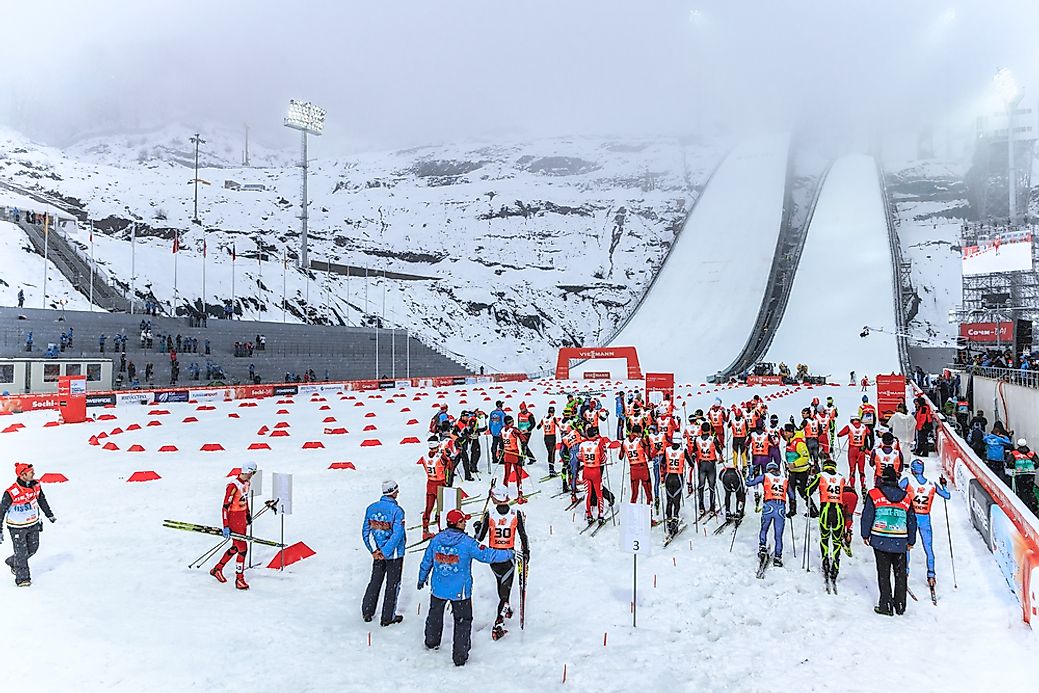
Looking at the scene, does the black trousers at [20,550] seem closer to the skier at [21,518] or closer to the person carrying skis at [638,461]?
the skier at [21,518]

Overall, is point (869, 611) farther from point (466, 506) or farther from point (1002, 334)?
point (1002, 334)

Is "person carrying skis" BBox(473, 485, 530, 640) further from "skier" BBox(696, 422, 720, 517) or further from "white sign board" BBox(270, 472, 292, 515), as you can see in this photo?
"skier" BBox(696, 422, 720, 517)

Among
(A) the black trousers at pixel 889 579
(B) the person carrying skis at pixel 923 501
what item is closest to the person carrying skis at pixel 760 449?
(B) the person carrying skis at pixel 923 501

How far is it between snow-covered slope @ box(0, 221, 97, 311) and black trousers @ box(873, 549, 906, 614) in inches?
1687

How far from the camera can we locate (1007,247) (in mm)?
34188

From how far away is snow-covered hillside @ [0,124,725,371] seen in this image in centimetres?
5812

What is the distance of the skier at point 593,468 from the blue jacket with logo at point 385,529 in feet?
13.8

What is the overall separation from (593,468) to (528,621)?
3.57 m

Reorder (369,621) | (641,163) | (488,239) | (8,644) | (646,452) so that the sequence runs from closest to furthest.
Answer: (8,644)
(369,621)
(646,452)
(488,239)
(641,163)

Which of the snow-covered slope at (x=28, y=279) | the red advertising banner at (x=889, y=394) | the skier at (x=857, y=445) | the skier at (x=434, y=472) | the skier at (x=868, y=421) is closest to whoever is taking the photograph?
the skier at (x=434, y=472)

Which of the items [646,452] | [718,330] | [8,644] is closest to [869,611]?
[646,452]

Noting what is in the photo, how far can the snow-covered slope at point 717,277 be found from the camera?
4988 centimetres

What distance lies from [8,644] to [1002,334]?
125 feet

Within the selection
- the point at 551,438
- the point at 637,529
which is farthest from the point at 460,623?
the point at 551,438
